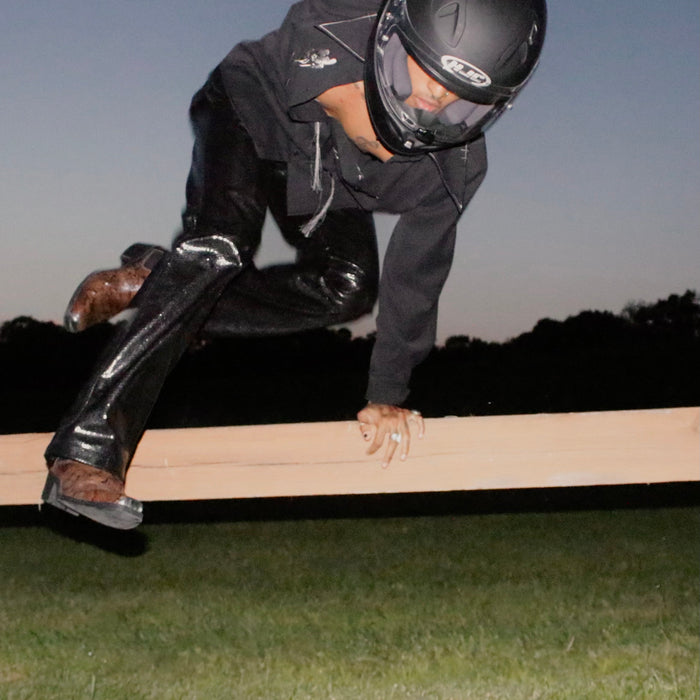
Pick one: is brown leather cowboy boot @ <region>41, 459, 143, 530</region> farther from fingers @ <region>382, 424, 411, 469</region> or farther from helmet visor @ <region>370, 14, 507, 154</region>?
helmet visor @ <region>370, 14, 507, 154</region>

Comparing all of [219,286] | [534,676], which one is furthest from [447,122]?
[534,676]

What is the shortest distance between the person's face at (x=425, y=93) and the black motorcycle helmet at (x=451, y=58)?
13 mm

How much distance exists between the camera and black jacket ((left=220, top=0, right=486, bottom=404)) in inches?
108

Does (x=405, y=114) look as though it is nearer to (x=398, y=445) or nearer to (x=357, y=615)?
(x=398, y=445)

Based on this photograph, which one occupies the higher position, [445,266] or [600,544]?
[445,266]

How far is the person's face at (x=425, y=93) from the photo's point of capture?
2.65 m

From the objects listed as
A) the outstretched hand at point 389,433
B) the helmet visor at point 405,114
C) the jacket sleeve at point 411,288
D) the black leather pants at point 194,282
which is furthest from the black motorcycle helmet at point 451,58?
the outstretched hand at point 389,433

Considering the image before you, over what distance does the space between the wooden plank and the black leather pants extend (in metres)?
0.26

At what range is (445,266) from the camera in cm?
320

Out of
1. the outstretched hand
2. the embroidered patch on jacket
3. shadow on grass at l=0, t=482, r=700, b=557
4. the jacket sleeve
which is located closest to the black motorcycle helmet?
the embroidered patch on jacket

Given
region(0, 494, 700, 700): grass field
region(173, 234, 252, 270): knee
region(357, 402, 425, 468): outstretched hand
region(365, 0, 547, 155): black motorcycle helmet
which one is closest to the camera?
region(365, 0, 547, 155): black motorcycle helmet

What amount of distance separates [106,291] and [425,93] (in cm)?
122

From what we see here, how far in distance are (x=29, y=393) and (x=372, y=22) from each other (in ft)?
79.8

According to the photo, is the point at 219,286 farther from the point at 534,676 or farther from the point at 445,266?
the point at 534,676
